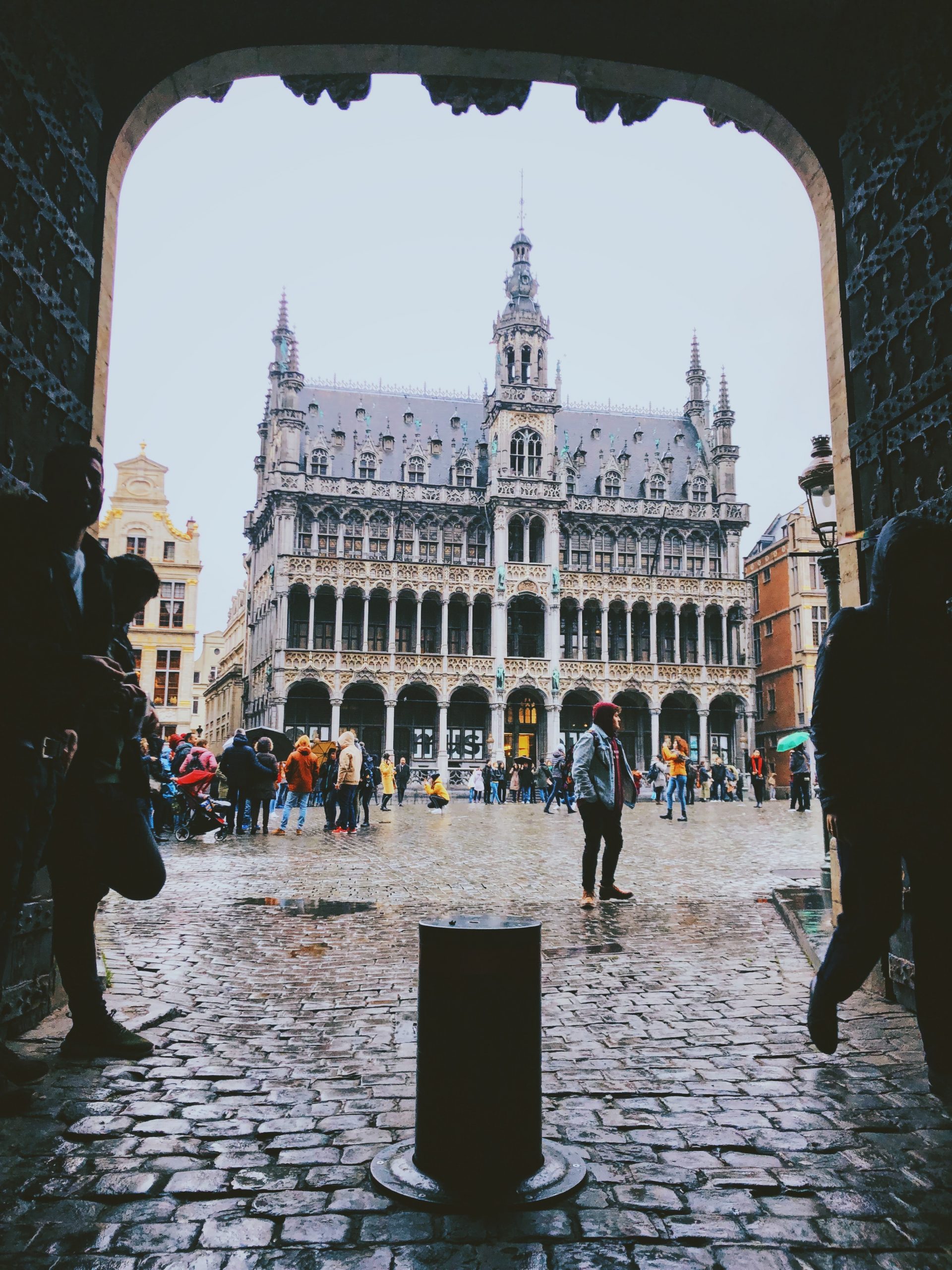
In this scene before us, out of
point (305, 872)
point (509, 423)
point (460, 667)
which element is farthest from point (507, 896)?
point (509, 423)

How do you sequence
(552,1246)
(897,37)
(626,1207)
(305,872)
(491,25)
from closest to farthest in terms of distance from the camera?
(552,1246) → (626,1207) → (897,37) → (491,25) → (305,872)

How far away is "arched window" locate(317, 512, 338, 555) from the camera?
44.4 meters

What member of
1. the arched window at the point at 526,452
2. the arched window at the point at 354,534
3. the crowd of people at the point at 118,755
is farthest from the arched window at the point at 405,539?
the crowd of people at the point at 118,755

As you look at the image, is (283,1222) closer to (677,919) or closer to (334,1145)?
(334,1145)

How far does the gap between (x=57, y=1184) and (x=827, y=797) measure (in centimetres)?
275

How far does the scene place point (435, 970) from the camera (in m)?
2.50

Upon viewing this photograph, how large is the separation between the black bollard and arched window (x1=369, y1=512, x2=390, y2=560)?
42821mm

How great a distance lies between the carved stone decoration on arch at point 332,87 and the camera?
539 centimetres

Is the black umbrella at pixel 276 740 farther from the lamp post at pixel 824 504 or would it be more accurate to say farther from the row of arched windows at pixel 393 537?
the row of arched windows at pixel 393 537

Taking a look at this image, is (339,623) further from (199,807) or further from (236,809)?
(199,807)

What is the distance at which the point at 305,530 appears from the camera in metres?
44.4

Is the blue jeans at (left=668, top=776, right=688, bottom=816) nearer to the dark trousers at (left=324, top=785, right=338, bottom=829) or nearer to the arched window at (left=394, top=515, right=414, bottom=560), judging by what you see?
the dark trousers at (left=324, top=785, right=338, bottom=829)

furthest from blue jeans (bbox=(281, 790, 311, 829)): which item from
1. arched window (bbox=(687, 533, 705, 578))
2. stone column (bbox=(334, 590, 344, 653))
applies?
arched window (bbox=(687, 533, 705, 578))

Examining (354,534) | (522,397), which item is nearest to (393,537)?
(354,534)
